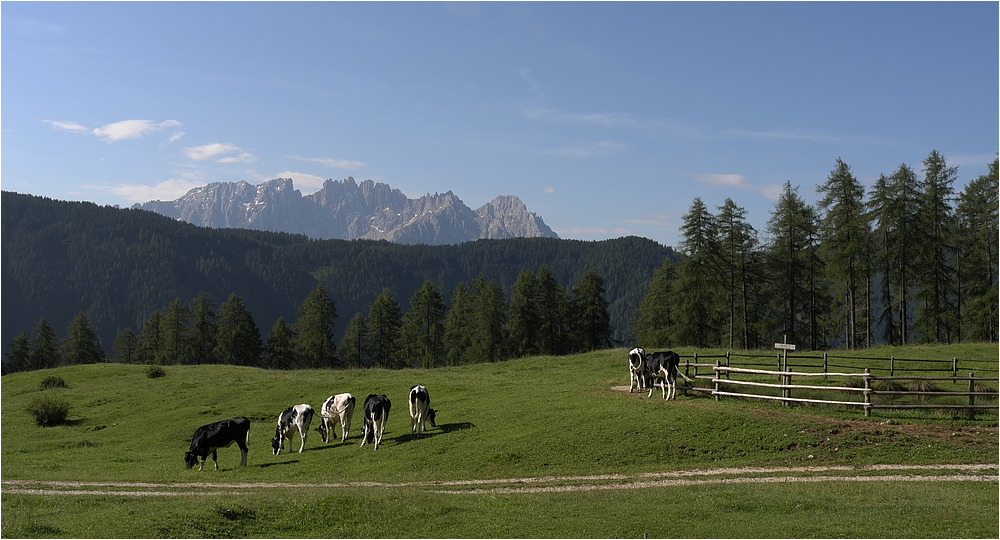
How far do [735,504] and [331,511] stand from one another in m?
9.33

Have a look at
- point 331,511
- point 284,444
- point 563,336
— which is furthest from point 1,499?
point 563,336

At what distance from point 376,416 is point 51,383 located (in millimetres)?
37092

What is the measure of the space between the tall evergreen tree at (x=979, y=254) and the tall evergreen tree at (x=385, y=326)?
62320mm

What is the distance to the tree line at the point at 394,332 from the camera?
8344cm

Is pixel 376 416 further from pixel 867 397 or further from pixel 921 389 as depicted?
pixel 921 389

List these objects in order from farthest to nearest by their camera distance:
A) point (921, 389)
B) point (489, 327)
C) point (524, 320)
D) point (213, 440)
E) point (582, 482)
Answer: point (489, 327)
point (524, 320)
point (921, 389)
point (213, 440)
point (582, 482)

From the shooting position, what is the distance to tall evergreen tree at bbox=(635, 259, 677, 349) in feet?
235

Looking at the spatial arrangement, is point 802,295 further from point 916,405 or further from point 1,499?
point 1,499

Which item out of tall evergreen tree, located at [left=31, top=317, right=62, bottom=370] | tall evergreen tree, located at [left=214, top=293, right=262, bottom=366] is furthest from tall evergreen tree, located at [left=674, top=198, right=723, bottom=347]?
tall evergreen tree, located at [left=31, top=317, right=62, bottom=370]

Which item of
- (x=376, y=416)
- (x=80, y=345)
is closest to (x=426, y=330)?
(x=80, y=345)

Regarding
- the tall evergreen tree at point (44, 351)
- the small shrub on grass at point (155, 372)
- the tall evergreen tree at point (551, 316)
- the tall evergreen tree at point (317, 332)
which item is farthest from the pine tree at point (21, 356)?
the tall evergreen tree at point (551, 316)

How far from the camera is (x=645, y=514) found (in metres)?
15.6

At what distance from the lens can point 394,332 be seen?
92250 mm

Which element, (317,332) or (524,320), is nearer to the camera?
(524,320)
